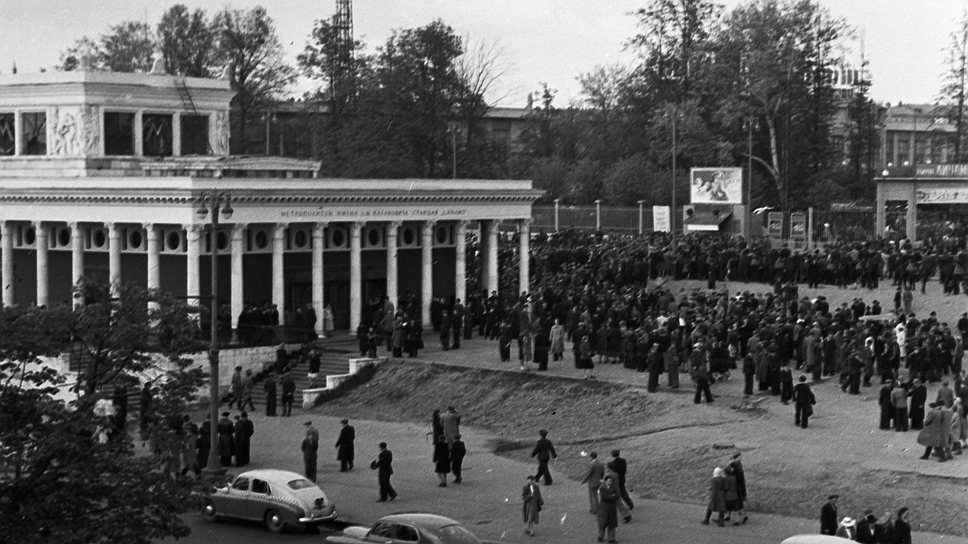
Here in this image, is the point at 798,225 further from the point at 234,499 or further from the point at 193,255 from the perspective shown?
the point at 234,499

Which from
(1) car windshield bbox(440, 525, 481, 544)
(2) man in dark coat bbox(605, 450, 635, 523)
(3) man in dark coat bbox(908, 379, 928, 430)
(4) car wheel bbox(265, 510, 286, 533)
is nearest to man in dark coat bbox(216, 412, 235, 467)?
(4) car wheel bbox(265, 510, 286, 533)

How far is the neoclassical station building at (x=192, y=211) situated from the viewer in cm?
4953

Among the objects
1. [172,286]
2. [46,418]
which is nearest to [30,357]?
[46,418]

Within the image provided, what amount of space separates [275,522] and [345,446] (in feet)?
16.7

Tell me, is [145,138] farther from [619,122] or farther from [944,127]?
[944,127]

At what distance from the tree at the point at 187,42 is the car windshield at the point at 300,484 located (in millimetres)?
59176

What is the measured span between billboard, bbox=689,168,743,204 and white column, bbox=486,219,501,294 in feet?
33.9

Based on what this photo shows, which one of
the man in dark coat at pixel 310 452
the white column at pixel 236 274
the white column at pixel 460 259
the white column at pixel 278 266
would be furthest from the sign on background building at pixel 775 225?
the man in dark coat at pixel 310 452

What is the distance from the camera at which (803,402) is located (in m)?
35.5

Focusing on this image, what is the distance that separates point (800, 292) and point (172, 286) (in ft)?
63.8

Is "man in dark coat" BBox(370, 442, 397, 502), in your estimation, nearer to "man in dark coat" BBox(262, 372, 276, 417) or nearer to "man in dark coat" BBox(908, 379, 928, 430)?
"man in dark coat" BBox(262, 372, 276, 417)

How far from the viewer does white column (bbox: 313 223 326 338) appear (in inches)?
2031

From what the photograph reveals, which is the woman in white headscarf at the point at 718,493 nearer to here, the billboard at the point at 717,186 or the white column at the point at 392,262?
the white column at the point at 392,262

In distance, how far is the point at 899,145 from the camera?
404 feet
